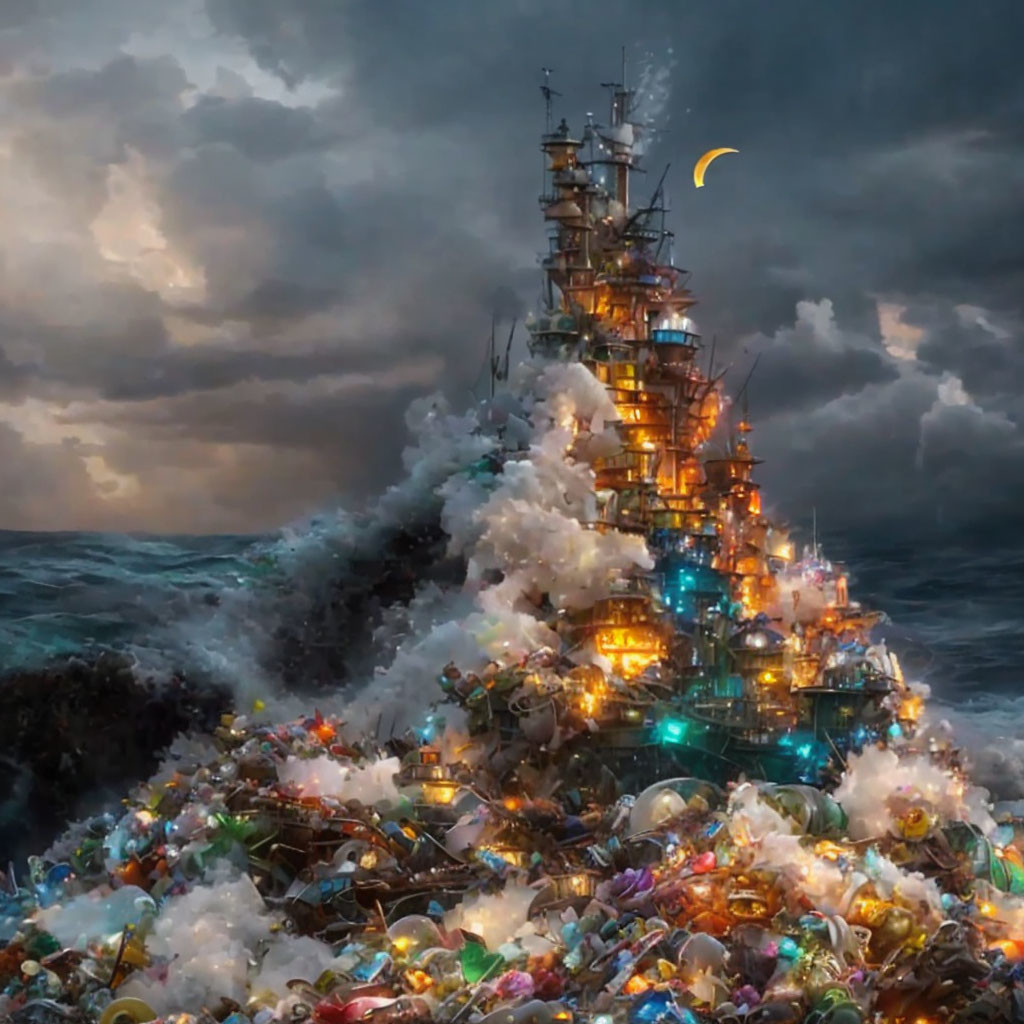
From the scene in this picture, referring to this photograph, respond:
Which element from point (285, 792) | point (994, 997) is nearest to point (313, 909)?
point (285, 792)

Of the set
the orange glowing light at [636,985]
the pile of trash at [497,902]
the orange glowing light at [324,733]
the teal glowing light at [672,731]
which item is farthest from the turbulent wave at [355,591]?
the orange glowing light at [636,985]

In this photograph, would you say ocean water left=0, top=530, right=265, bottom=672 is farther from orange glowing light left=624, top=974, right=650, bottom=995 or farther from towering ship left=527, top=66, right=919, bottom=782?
orange glowing light left=624, top=974, right=650, bottom=995

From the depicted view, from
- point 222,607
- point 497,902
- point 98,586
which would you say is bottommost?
point 497,902

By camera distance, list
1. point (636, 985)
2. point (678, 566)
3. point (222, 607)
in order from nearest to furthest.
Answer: point (636, 985) → point (678, 566) → point (222, 607)

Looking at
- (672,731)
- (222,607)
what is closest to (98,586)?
(222,607)

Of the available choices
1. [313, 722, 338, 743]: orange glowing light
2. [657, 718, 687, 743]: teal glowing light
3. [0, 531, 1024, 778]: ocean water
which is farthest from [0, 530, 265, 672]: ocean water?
[657, 718, 687, 743]: teal glowing light

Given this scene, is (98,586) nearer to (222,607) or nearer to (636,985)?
(222,607)

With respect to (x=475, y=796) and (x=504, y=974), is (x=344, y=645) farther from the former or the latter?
(x=504, y=974)
